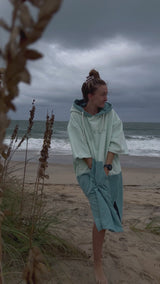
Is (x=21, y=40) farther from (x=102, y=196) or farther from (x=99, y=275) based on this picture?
(x=99, y=275)

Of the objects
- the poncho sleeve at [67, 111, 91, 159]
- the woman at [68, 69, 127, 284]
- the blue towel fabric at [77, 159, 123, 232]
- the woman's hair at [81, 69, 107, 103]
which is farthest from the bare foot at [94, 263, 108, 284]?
the woman's hair at [81, 69, 107, 103]

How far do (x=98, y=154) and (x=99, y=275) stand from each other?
1.06 metres

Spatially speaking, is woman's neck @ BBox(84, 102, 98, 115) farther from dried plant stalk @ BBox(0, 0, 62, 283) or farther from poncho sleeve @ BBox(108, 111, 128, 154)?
dried plant stalk @ BBox(0, 0, 62, 283)

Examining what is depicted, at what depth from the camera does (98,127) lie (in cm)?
266

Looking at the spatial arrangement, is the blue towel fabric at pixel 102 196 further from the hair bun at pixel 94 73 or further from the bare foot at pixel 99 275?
the hair bun at pixel 94 73

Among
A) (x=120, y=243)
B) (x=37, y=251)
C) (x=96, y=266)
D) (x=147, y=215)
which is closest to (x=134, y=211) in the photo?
(x=147, y=215)

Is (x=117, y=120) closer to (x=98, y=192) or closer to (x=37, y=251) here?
(x=98, y=192)

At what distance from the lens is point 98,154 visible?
259cm

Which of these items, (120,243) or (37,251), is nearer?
(37,251)

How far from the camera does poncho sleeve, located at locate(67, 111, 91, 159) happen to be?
2529 millimetres

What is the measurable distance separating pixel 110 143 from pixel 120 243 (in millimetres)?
1317

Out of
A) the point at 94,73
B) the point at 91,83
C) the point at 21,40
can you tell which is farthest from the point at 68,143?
the point at 21,40

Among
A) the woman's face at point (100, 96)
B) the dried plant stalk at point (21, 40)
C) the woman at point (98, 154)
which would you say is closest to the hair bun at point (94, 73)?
the woman at point (98, 154)

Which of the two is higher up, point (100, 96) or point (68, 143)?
point (100, 96)
